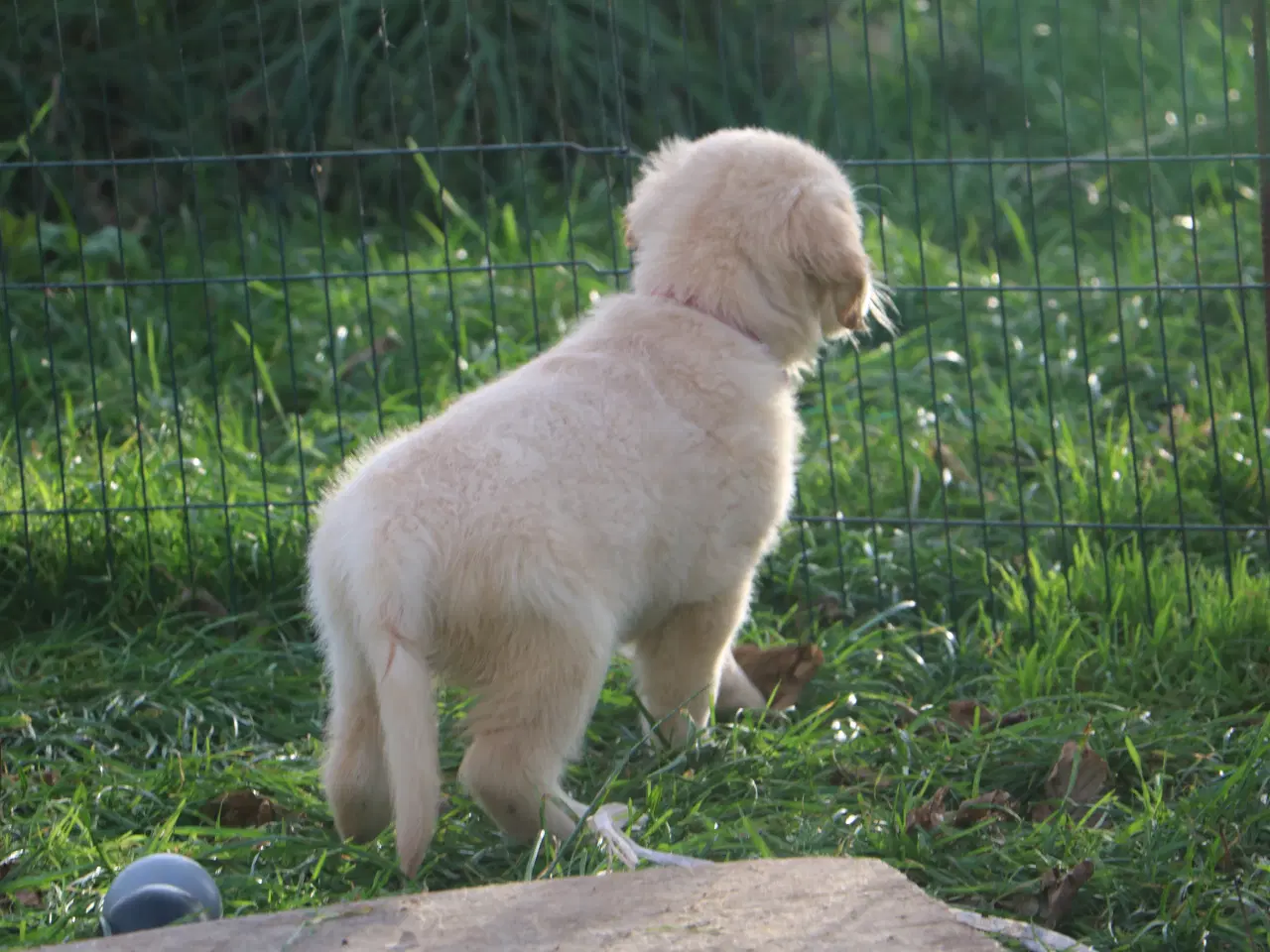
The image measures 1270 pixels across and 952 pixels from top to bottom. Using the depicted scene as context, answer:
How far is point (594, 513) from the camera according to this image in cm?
294

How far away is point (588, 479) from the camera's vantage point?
296cm

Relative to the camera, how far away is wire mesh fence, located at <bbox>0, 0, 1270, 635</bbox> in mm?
4441

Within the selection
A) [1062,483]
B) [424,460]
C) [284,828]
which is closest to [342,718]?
[284,828]

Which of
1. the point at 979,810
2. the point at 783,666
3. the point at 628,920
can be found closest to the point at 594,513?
the point at 628,920

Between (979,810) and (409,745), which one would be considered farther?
(979,810)

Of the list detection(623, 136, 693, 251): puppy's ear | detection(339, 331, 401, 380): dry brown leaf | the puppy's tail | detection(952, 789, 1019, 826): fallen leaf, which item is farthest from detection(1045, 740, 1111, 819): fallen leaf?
detection(339, 331, 401, 380): dry brown leaf

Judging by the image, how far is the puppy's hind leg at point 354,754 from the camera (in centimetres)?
303

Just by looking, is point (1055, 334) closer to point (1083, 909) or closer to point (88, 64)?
point (1083, 909)

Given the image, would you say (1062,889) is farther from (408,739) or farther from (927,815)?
(408,739)

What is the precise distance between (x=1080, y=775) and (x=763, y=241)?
1318 millimetres

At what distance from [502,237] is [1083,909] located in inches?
172

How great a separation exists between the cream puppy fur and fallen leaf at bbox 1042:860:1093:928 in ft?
2.90

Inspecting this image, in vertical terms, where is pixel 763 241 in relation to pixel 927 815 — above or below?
above

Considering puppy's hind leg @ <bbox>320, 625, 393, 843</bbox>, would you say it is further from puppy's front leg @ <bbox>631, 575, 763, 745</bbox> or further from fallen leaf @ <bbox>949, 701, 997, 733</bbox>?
fallen leaf @ <bbox>949, 701, 997, 733</bbox>
